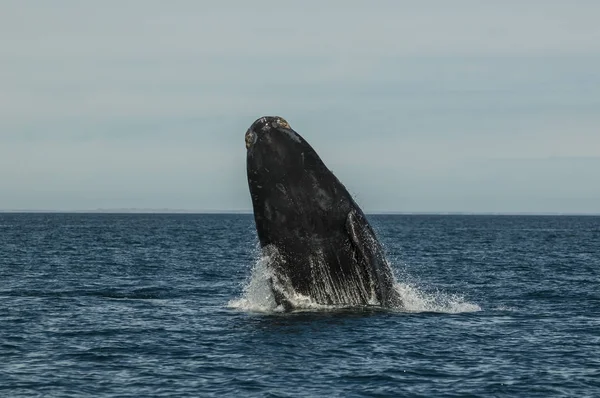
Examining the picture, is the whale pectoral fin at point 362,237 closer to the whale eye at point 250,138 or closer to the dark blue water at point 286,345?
the dark blue water at point 286,345

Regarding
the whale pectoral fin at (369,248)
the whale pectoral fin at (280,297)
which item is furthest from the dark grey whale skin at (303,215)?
the whale pectoral fin at (280,297)

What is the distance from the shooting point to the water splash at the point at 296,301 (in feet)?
66.7

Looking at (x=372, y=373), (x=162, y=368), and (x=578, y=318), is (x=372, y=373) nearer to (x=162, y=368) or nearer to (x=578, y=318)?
(x=162, y=368)

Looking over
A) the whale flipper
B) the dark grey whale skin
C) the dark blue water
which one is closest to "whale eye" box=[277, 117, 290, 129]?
the dark grey whale skin

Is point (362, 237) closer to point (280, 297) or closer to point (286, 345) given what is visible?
point (280, 297)

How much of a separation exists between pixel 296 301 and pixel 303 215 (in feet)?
6.73

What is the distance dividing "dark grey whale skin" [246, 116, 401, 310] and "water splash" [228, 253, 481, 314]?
48 centimetres

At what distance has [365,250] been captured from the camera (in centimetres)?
1953

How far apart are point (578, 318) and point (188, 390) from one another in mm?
13478

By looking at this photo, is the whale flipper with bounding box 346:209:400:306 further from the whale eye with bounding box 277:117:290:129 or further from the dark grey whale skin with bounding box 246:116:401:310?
the whale eye with bounding box 277:117:290:129

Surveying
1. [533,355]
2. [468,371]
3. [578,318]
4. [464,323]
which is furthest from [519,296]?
[468,371]

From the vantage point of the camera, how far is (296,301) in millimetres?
20516

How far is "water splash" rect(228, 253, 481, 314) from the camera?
20.3m

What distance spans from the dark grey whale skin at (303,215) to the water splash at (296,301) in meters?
0.48
